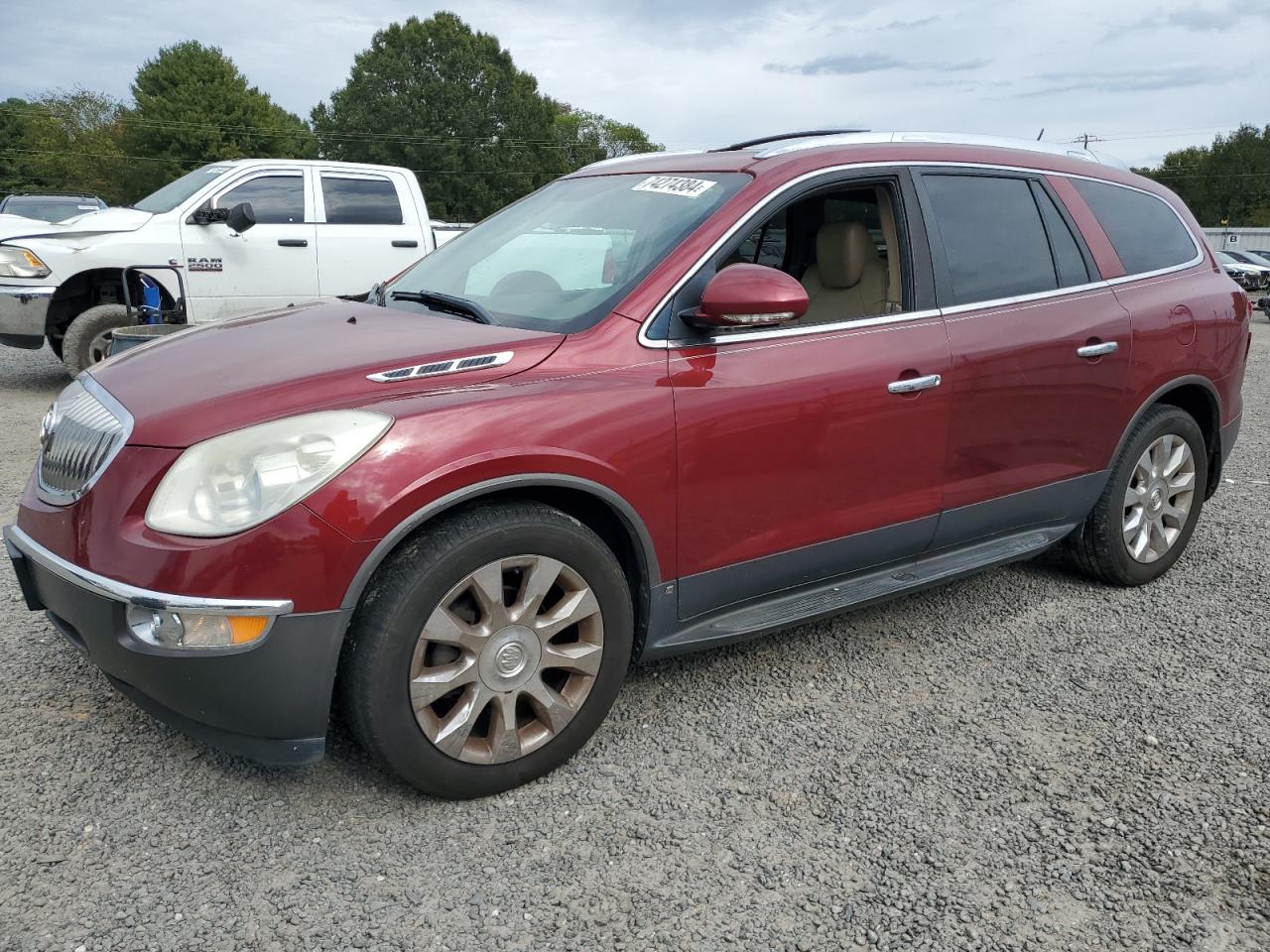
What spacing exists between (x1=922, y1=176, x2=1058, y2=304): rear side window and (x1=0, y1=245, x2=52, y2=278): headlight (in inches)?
301

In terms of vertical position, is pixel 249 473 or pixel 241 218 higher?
pixel 241 218

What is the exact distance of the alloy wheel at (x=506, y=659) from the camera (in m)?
2.45

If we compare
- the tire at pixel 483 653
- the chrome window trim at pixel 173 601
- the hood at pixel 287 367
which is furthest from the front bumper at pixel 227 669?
the hood at pixel 287 367

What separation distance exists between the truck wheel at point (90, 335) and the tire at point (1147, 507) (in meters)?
7.37

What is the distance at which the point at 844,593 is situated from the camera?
10.7 feet

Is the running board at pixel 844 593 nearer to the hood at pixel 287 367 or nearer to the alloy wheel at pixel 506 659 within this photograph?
the alloy wheel at pixel 506 659

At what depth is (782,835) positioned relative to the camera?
2.49m

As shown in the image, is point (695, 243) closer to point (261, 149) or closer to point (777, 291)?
point (777, 291)

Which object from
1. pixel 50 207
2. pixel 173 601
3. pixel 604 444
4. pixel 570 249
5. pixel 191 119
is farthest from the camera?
pixel 191 119

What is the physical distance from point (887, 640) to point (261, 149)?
6546 cm

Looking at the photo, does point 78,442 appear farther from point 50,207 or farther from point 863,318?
point 50,207

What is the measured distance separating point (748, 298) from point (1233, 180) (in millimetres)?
93921

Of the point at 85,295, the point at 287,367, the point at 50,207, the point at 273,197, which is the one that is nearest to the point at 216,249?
the point at 273,197

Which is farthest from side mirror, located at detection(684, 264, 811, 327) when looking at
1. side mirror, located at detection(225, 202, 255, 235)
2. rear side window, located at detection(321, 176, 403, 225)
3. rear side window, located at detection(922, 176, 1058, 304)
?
rear side window, located at detection(321, 176, 403, 225)
